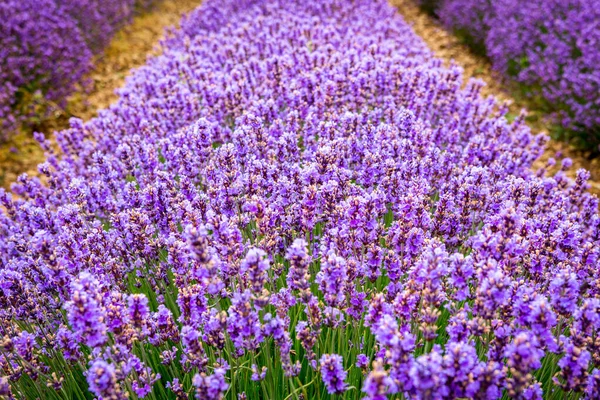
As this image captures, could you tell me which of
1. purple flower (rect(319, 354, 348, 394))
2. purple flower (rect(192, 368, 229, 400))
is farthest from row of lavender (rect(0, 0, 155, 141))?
purple flower (rect(319, 354, 348, 394))

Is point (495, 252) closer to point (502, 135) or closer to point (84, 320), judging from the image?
point (84, 320)

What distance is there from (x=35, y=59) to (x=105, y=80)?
1636 mm

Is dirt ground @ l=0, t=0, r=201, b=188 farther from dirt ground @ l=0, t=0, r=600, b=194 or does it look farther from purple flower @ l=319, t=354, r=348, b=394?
purple flower @ l=319, t=354, r=348, b=394

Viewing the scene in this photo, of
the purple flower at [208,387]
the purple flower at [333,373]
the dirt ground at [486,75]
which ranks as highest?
the purple flower at [208,387]

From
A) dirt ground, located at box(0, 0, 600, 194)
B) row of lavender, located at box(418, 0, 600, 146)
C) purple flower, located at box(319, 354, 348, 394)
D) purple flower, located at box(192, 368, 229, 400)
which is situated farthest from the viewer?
dirt ground, located at box(0, 0, 600, 194)

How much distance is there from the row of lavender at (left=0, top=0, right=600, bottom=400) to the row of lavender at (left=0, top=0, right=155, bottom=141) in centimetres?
364

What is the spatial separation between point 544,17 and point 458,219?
21.5 ft

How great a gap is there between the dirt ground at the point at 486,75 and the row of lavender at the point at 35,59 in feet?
19.4

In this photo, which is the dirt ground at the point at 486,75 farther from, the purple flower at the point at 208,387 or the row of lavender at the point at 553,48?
the purple flower at the point at 208,387

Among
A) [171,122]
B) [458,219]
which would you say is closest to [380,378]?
[458,219]

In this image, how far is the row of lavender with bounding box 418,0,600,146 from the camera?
604 centimetres

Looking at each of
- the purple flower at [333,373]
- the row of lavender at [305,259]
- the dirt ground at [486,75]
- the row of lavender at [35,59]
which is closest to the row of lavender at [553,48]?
the dirt ground at [486,75]

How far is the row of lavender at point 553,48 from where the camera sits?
6035 mm

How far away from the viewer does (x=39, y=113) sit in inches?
292
